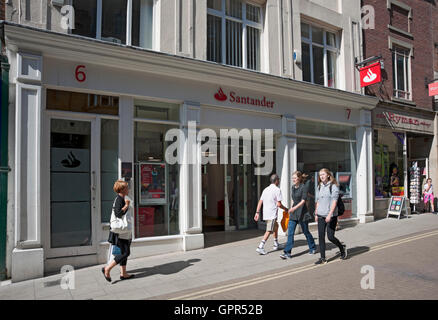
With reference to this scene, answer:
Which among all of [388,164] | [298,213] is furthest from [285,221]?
[388,164]

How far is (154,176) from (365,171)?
7.78 m

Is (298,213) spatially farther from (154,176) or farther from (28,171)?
(28,171)

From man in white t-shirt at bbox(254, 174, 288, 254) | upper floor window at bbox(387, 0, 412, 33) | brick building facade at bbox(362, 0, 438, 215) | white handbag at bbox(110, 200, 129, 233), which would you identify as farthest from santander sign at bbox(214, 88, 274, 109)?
upper floor window at bbox(387, 0, 412, 33)

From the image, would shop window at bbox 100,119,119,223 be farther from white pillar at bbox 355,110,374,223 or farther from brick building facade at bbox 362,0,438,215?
brick building facade at bbox 362,0,438,215

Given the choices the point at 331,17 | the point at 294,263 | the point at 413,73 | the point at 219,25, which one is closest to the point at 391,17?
the point at 413,73

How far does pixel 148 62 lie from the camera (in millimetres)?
7621

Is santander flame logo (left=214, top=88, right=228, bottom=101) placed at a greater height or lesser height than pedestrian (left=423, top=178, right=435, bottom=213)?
greater

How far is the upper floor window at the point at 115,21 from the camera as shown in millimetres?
7387

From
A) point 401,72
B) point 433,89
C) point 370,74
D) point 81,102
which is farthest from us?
point 433,89

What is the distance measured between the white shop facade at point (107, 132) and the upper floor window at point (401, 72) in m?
5.15

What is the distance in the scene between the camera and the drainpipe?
6125mm

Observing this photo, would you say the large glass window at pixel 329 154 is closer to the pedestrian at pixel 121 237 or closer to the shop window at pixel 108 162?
the shop window at pixel 108 162

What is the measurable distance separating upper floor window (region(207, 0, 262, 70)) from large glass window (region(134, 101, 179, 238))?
92.8 inches

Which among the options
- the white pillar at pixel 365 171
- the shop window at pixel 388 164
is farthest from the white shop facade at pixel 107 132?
the shop window at pixel 388 164
